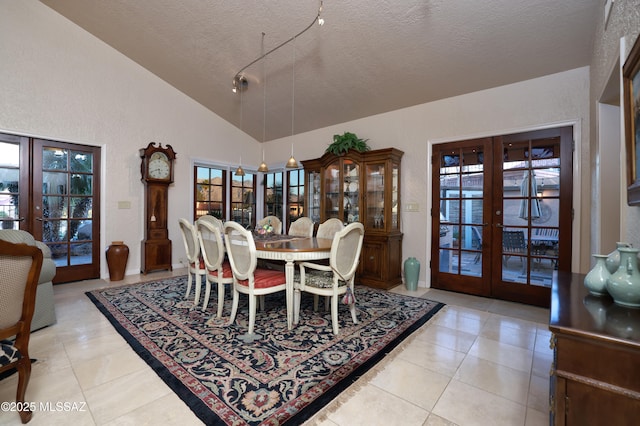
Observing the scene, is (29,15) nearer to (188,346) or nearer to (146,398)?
(188,346)

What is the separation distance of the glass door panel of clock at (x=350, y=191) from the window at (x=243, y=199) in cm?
270

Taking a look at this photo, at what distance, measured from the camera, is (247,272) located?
2.49 metres

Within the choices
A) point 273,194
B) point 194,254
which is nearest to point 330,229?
point 194,254

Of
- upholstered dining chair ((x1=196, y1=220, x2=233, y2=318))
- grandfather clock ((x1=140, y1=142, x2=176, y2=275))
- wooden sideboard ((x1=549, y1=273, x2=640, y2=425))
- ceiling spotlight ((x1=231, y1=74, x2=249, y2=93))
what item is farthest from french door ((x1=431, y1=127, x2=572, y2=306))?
grandfather clock ((x1=140, y1=142, x2=176, y2=275))

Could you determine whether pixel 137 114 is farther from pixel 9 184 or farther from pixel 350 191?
pixel 350 191

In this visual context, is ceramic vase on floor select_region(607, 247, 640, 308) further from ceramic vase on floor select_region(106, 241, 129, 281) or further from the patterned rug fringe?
ceramic vase on floor select_region(106, 241, 129, 281)

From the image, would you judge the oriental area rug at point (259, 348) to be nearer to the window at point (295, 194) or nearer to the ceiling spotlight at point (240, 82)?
the window at point (295, 194)

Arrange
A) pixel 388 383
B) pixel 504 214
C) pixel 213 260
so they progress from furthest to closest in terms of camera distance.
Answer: pixel 504 214
pixel 213 260
pixel 388 383

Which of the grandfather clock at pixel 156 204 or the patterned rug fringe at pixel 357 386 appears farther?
the grandfather clock at pixel 156 204

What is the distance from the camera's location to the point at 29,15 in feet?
12.1

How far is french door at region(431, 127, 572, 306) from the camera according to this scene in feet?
10.5

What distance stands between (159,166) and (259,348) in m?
3.80

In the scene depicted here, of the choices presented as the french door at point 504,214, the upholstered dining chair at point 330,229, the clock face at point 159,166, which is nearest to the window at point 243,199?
the clock face at point 159,166

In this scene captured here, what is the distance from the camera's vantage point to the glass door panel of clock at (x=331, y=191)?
468 centimetres
